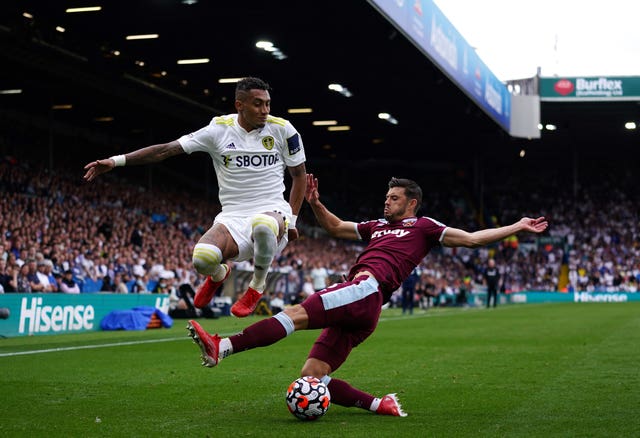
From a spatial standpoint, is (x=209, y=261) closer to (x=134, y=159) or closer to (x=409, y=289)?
(x=134, y=159)

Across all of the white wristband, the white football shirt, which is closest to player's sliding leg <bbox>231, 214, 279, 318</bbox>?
the white football shirt

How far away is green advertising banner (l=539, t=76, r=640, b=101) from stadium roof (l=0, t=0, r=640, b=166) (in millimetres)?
1702

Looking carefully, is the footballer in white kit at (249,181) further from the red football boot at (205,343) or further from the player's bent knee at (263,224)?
the red football boot at (205,343)

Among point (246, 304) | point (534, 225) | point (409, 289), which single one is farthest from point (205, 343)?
point (409, 289)

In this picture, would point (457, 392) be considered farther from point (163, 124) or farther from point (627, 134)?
point (627, 134)

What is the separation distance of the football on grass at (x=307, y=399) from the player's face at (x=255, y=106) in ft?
7.60

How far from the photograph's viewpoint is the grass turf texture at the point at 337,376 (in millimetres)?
6355

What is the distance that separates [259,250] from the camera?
7.89 m

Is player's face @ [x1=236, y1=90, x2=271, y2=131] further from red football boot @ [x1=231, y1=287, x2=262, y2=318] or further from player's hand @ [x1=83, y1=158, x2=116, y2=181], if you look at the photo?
red football boot @ [x1=231, y1=287, x2=262, y2=318]

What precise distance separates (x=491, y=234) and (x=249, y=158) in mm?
2259

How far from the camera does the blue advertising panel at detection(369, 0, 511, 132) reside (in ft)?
80.7

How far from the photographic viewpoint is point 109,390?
28.4 ft

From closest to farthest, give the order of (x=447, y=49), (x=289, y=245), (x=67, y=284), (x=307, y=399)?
1. (x=307, y=399)
2. (x=67, y=284)
3. (x=447, y=49)
4. (x=289, y=245)

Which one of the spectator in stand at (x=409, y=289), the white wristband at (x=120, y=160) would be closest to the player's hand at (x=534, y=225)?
the white wristband at (x=120, y=160)
